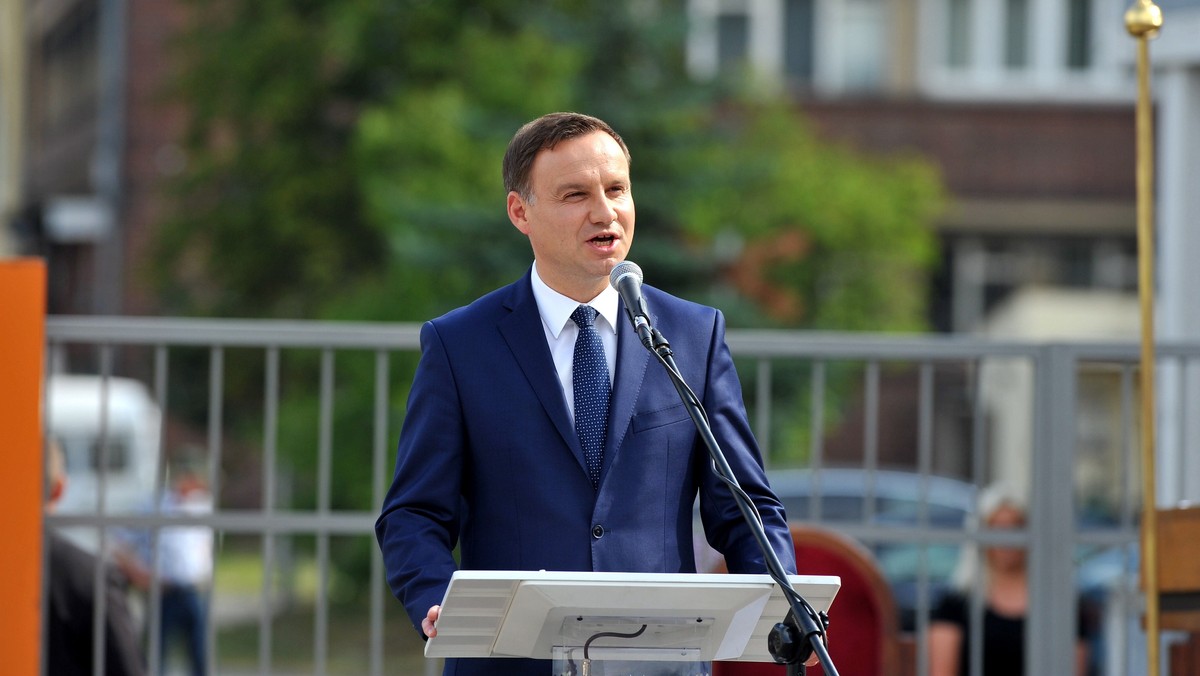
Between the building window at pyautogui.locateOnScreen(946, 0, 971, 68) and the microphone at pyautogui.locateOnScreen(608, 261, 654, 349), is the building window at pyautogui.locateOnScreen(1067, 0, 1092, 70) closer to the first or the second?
the building window at pyautogui.locateOnScreen(946, 0, 971, 68)

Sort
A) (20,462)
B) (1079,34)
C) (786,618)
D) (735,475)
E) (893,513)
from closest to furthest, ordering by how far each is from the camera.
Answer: (786,618) → (735,475) → (20,462) → (893,513) → (1079,34)

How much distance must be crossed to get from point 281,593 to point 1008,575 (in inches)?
262

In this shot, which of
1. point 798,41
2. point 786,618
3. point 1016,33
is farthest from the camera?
point 798,41

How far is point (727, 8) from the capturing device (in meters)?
25.8

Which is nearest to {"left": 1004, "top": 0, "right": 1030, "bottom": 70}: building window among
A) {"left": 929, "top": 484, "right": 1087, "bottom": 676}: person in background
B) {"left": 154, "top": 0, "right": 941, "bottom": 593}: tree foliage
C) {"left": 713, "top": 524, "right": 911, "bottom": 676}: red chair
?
{"left": 154, "top": 0, "right": 941, "bottom": 593}: tree foliage

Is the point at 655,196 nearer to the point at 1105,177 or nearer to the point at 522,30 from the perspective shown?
the point at 522,30

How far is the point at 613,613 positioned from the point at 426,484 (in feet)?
2.09

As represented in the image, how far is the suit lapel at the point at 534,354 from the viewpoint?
11.3ft

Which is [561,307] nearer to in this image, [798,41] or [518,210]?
[518,210]

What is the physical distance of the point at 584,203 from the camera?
11.2 feet

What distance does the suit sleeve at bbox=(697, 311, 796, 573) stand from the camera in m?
3.46

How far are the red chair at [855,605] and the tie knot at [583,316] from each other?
86.8 inches

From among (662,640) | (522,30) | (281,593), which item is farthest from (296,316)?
(662,640)

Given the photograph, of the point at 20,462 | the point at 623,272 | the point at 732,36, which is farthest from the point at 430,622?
the point at 732,36
